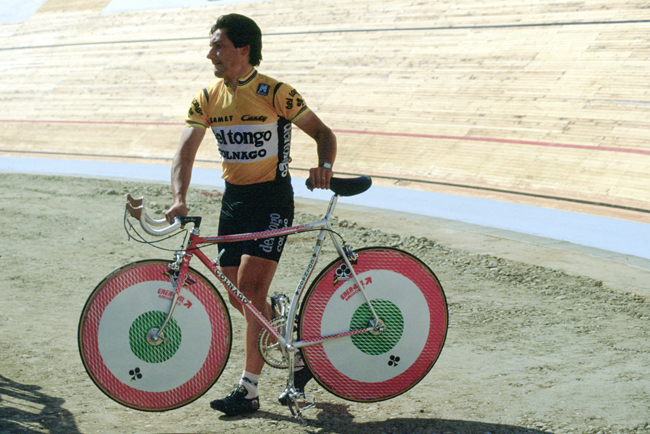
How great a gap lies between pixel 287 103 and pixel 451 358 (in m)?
1.51

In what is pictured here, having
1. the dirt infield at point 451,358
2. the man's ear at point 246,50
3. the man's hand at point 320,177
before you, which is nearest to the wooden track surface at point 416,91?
the dirt infield at point 451,358

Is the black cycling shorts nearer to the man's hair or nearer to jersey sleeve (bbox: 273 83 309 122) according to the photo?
jersey sleeve (bbox: 273 83 309 122)

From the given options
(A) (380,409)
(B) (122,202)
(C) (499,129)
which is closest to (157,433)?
(A) (380,409)

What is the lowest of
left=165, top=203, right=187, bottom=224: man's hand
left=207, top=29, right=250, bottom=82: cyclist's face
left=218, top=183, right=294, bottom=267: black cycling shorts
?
left=218, top=183, right=294, bottom=267: black cycling shorts

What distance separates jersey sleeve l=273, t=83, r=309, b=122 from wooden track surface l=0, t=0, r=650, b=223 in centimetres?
510

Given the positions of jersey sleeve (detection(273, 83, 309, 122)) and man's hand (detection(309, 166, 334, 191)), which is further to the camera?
jersey sleeve (detection(273, 83, 309, 122))

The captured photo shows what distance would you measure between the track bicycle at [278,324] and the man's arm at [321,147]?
0.04 m

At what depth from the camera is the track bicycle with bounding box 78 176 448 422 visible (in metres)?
2.29

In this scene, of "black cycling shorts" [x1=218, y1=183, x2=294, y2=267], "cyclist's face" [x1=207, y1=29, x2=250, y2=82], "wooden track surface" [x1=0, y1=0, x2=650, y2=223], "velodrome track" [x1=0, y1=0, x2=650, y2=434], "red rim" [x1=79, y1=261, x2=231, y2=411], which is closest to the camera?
"red rim" [x1=79, y1=261, x2=231, y2=411]

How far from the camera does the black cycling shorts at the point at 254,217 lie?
2570 mm


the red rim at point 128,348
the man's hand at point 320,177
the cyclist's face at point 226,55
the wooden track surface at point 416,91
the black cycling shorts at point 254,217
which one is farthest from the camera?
the wooden track surface at point 416,91

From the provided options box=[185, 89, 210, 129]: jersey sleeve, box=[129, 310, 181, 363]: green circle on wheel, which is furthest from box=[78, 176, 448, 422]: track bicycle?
box=[185, 89, 210, 129]: jersey sleeve

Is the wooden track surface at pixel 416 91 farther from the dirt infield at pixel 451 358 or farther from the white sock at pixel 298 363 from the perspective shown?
the white sock at pixel 298 363

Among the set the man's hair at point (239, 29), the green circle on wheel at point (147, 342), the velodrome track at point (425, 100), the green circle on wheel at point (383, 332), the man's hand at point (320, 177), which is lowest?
the velodrome track at point (425, 100)
